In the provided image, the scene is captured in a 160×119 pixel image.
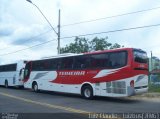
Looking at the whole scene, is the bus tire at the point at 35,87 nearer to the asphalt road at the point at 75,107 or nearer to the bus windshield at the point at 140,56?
the asphalt road at the point at 75,107

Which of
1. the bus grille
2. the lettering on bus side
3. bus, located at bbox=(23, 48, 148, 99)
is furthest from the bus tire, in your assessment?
the bus grille

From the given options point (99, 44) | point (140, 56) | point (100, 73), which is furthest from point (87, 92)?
point (99, 44)

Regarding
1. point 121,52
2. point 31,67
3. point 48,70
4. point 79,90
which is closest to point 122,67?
point 121,52

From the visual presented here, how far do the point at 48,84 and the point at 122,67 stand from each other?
869 centimetres

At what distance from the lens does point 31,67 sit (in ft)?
95.1

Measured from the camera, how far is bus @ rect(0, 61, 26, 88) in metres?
34.2

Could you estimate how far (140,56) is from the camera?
19.9 metres

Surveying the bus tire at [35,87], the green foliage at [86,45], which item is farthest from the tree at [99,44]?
the bus tire at [35,87]

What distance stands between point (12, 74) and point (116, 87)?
18.8 m

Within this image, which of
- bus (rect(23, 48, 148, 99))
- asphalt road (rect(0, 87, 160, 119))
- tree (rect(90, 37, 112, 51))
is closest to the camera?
asphalt road (rect(0, 87, 160, 119))

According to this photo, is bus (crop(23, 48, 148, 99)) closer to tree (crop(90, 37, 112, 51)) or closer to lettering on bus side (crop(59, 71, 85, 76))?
lettering on bus side (crop(59, 71, 85, 76))

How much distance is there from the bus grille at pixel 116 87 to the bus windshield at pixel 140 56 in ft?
5.45

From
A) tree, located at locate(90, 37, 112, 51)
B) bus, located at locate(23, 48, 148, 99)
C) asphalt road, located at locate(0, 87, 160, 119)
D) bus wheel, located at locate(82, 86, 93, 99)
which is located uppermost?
tree, located at locate(90, 37, 112, 51)

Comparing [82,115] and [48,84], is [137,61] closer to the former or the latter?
[82,115]
